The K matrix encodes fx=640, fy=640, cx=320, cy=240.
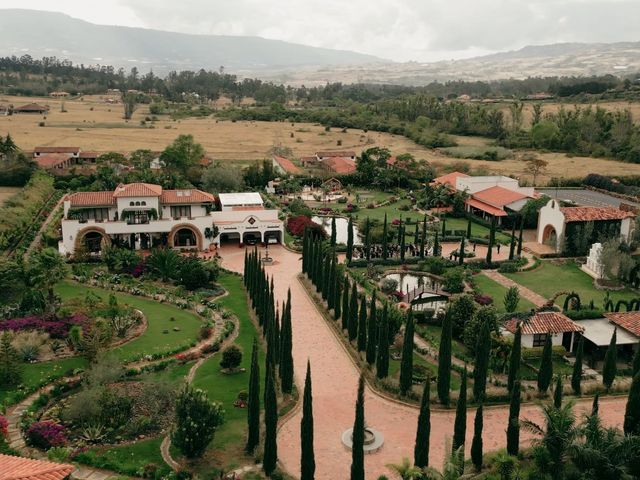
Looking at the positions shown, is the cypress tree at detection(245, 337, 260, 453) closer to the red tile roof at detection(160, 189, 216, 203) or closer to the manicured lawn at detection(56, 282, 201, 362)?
the manicured lawn at detection(56, 282, 201, 362)

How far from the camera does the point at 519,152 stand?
106250mm

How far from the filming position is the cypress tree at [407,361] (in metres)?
27.4

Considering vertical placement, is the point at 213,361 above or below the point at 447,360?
below

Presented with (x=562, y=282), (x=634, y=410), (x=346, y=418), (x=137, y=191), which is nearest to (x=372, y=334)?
(x=346, y=418)

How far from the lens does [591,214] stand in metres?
51.8

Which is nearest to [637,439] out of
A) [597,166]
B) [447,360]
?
[447,360]

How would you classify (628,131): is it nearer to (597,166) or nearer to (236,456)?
(597,166)

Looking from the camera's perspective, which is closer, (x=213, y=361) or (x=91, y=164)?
(x=213, y=361)

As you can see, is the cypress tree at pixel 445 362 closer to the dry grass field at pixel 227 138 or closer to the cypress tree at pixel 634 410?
the cypress tree at pixel 634 410

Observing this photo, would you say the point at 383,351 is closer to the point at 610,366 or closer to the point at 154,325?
the point at 610,366

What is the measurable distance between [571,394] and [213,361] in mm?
16770

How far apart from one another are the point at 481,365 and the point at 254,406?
10.3 metres

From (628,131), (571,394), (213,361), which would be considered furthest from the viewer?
(628,131)

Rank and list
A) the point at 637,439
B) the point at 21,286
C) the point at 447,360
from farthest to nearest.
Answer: the point at 21,286 < the point at 447,360 < the point at 637,439
